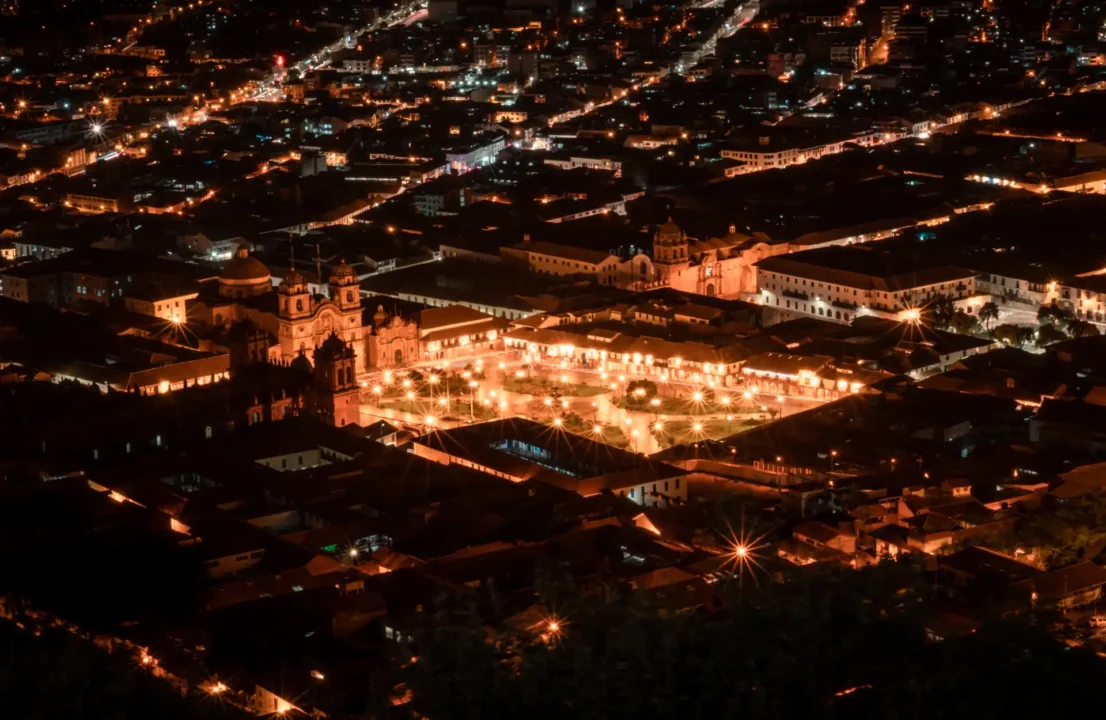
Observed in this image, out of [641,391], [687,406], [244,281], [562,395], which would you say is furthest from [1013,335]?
[244,281]

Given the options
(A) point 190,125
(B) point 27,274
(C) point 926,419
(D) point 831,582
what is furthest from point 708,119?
(D) point 831,582

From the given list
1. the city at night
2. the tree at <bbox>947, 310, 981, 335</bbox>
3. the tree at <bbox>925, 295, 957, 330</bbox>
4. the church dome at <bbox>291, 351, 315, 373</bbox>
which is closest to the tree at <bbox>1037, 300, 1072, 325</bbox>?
the city at night

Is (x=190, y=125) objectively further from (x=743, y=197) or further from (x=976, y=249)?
(x=976, y=249)

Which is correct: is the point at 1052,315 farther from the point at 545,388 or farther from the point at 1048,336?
the point at 545,388

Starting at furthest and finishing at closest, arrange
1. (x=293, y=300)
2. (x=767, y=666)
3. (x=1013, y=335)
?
(x=1013, y=335)
(x=293, y=300)
(x=767, y=666)

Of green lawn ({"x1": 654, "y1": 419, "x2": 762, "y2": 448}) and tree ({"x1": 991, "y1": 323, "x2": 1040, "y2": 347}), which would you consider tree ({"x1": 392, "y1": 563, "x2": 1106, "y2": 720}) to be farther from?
tree ({"x1": 991, "y1": 323, "x2": 1040, "y2": 347})

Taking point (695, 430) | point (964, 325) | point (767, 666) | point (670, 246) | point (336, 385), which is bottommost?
point (964, 325)
